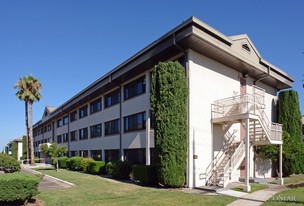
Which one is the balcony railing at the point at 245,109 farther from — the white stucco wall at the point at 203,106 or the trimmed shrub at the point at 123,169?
the trimmed shrub at the point at 123,169

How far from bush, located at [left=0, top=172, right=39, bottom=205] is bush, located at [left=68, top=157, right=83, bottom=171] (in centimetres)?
1838

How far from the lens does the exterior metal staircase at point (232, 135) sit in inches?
648

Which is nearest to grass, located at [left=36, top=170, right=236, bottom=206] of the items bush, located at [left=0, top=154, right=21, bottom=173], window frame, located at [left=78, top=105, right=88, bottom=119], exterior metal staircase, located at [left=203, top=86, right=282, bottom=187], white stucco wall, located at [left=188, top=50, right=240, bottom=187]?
white stucco wall, located at [left=188, top=50, right=240, bottom=187]

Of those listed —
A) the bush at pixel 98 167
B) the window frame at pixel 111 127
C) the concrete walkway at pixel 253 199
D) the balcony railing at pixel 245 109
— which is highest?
the balcony railing at pixel 245 109

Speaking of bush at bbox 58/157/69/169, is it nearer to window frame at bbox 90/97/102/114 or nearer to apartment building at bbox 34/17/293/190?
window frame at bbox 90/97/102/114

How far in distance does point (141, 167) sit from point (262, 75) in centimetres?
1209

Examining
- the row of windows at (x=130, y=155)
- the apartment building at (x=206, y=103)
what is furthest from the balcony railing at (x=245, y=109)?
the row of windows at (x=130, y=155)

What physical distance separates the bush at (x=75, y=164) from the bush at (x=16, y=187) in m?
18.4

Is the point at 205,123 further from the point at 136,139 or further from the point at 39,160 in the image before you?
the point at 39,160

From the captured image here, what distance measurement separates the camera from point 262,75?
74.0 ft

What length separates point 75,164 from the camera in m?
30.2

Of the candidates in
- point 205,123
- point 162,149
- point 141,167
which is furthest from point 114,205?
point 205,123

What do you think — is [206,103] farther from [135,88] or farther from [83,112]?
[83,112]

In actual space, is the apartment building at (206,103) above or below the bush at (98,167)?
above
